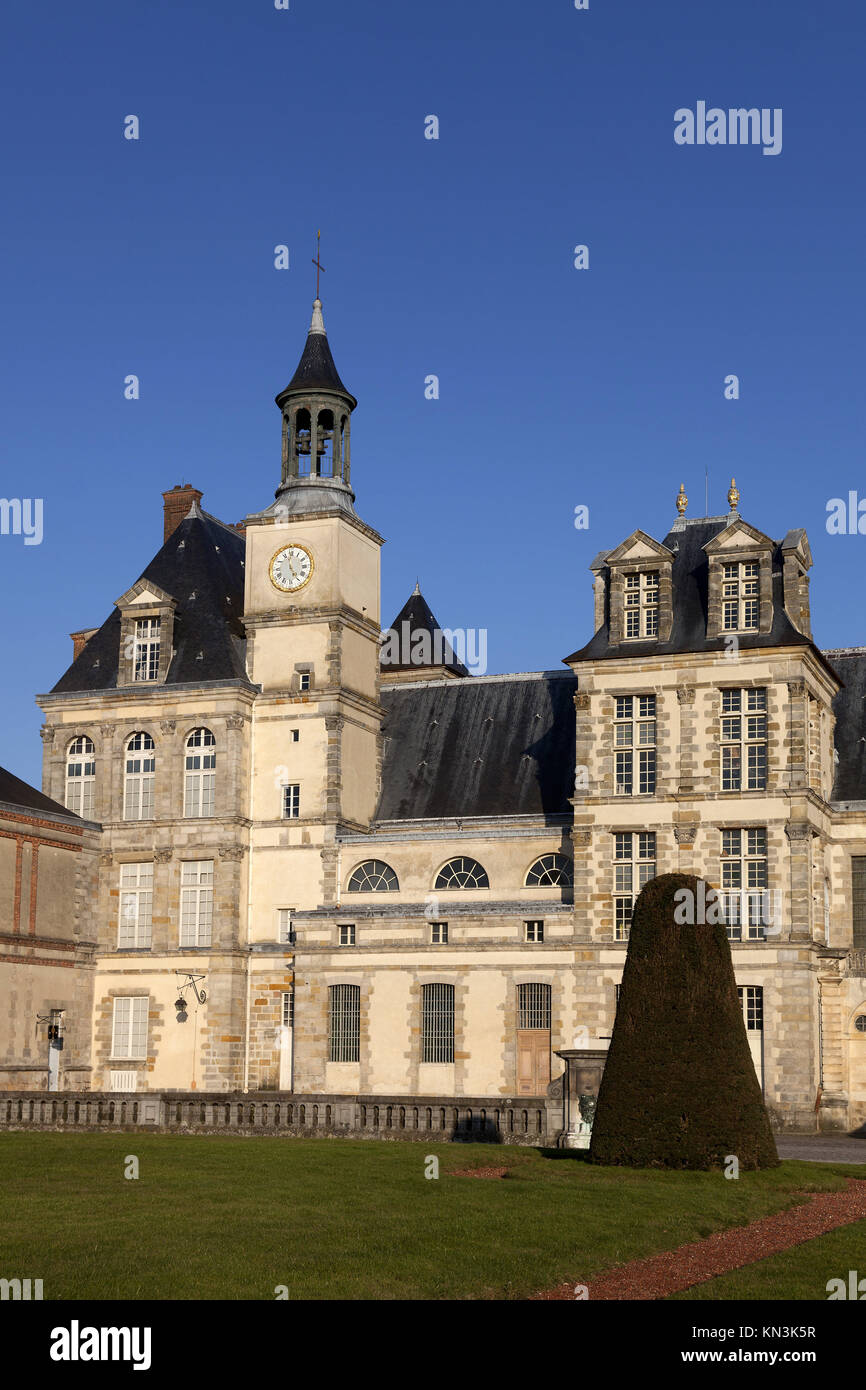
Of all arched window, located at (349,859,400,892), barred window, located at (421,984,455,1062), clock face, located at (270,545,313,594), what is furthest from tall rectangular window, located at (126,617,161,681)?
barred window, located at (421,984,455,1062)

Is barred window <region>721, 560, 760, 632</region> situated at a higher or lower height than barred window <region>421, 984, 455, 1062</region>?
higher

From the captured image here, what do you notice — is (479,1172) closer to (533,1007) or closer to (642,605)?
(533,1007)

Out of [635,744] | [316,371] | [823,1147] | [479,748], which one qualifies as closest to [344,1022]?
[479,748]

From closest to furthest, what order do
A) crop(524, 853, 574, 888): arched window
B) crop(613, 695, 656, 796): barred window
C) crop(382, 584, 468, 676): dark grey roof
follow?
crop(613, 695, 656, 796): barred window, crop(524, 853, 574, 888): arched window, crop(382, 584, 468, 676): dark grey roof

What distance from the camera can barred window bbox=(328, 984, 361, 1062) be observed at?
4988 cm

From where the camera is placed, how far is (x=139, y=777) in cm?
5650

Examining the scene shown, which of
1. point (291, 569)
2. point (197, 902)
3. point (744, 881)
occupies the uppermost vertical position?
point (291, 569)

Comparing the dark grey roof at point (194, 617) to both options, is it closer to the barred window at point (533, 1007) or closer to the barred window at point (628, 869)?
the barred window at point (628, 869)

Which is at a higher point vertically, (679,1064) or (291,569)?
(291,569)

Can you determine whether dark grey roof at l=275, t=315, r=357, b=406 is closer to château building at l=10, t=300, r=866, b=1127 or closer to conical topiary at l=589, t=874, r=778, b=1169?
château building at l=10, t=300, r=866, b=1127

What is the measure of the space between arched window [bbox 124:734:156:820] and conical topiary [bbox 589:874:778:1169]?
30.7m

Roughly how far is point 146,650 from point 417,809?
37.1 feet

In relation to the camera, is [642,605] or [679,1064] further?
[642,605]

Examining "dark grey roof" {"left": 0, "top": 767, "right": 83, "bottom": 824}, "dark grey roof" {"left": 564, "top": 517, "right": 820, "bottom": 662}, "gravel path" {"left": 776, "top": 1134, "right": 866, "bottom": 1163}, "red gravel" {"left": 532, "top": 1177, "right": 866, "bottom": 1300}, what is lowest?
"gravel path" {"left": 776, "top": 1134, "right": 866, "bottom": 1163}
